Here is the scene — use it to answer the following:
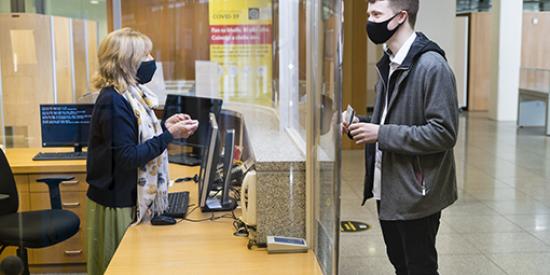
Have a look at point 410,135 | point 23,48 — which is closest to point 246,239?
point 410,135

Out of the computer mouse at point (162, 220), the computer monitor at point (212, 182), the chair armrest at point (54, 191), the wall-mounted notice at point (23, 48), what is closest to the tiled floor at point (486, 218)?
the computer monitor at point (212, 182)

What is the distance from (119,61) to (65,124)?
159cm

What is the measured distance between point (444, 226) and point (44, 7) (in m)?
3.40

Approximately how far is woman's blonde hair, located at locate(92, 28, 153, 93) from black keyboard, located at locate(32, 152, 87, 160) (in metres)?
1.37

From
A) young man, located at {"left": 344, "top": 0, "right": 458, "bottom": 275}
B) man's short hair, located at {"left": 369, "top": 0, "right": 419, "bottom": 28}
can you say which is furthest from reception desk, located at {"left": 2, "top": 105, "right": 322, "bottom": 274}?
man's short hair, located at {"left": 369, "top": 0, "right": 419, "bottom": 28}

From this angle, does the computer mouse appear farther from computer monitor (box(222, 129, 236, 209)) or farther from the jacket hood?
the jacket hood

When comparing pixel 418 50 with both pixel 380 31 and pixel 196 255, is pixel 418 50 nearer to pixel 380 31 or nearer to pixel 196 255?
pixel 380 31

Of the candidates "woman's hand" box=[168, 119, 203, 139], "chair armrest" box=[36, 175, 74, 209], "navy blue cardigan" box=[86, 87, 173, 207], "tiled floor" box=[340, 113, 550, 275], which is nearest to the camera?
"navy blue cardigan" box=[86, 87, 173, 207]

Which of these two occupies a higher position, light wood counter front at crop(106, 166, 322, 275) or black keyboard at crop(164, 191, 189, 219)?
black keyboard at crop(164, 191, 189, 219)

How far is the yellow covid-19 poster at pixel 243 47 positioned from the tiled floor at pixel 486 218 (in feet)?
4.21

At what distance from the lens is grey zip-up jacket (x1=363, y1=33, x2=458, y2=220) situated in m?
2.23

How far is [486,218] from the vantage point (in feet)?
16.7

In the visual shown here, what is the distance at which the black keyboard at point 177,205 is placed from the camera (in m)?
2.84

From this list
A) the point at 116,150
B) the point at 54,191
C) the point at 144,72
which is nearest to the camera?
the point at 116,150
